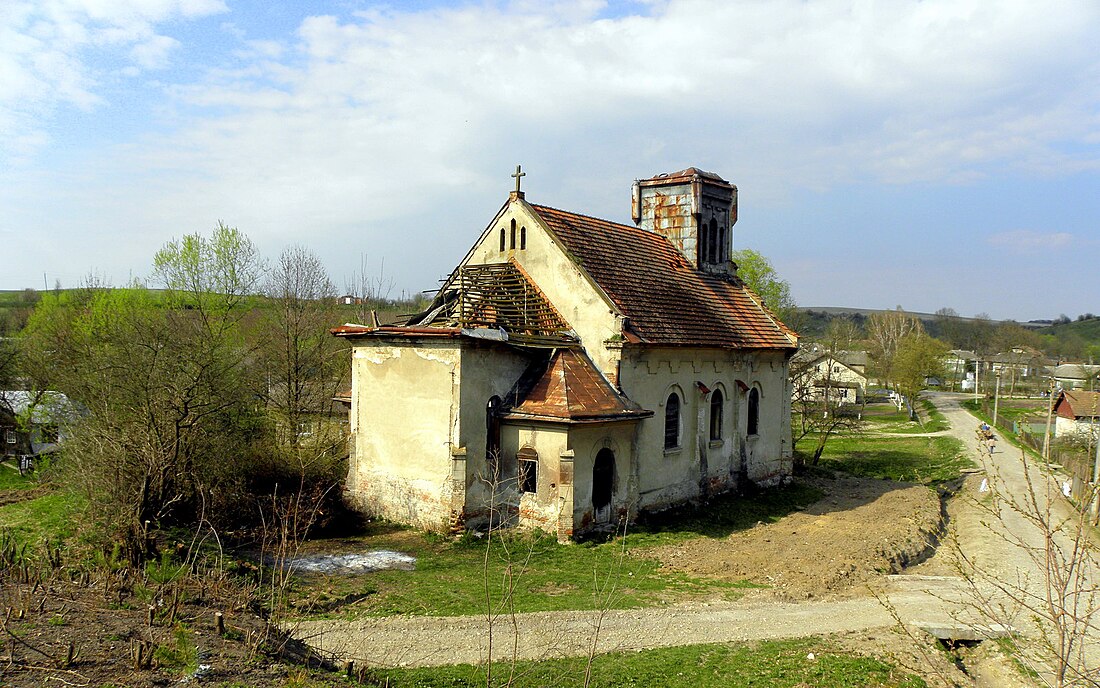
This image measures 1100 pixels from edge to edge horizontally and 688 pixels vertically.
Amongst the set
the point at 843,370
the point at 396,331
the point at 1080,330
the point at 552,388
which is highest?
the point at 1080,330

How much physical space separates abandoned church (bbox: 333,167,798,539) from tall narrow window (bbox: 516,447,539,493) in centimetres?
4

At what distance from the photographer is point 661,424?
66.8ft

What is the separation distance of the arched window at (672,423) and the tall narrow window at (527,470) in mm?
5010

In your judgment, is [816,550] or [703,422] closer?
[816,550]

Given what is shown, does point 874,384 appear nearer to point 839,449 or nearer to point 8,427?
point 839,449

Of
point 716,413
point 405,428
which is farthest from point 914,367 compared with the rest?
point 405,428

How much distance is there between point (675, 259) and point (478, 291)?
28.6 feet

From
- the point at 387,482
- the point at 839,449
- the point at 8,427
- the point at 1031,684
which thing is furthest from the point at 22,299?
the point at 1031,684

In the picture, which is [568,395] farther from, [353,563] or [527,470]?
[353,563]

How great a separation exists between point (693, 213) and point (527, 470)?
13054 millimetres

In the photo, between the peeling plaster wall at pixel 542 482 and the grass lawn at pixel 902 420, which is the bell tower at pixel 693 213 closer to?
the peeling plaster wall at pixel 542 482

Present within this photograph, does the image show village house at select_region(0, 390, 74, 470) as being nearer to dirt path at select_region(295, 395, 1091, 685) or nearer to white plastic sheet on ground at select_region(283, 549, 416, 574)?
white plastic sheet on ground at select_region(283, 549, 416, 574)

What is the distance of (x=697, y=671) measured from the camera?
10305 millimetres

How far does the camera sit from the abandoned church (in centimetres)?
1733
